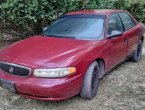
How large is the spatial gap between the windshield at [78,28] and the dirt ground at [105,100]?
1.05 metres

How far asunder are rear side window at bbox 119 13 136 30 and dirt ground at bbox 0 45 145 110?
1.40 metres

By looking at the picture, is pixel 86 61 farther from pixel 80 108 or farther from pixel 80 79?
pixel 80 108

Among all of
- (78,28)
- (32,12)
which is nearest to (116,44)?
(78,28)

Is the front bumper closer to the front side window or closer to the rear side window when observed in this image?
the front side window

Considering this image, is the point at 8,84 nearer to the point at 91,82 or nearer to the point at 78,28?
the point at 91,82

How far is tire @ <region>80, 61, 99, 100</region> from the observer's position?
15.5 ft

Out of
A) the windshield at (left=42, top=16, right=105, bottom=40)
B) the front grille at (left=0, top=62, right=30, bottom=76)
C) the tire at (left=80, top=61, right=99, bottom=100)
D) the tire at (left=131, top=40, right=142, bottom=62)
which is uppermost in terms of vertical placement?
the windshield at (left=42, top=16, right=105, bottom=40)

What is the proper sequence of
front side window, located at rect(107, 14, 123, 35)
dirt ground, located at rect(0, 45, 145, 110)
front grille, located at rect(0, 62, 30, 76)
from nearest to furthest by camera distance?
front grille, located at rect(0, 62, 30, 76) < dirt ground, located at rect(0, 45, 145, 110) < front side window, located at rect(107, 14, 123, 35)

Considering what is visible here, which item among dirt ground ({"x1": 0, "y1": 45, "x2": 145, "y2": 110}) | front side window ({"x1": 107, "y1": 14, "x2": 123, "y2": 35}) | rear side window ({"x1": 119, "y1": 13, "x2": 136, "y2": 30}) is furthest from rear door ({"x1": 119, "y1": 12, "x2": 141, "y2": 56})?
dirt ground ({"x1": 0, "y1": 45, "x2": 145, "y2": 110})

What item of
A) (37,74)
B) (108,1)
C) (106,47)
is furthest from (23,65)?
(108,1)

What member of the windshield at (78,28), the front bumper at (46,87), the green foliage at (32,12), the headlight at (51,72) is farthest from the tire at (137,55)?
the headlight at (51,72)

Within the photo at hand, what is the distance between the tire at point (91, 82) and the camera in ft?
15.5

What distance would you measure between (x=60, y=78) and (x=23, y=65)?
62 cm

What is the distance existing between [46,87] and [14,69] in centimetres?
66
